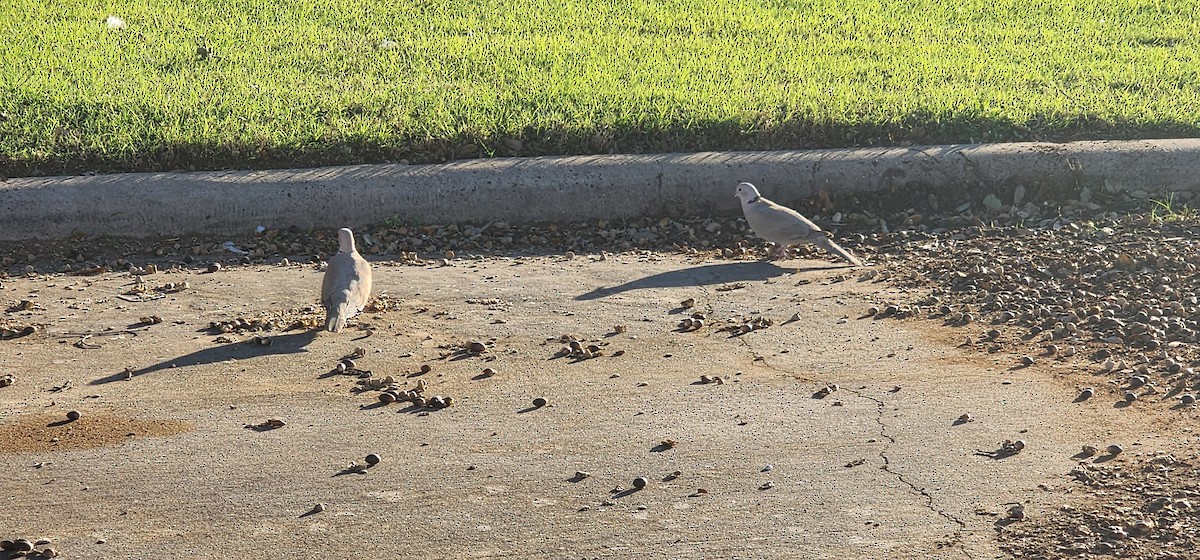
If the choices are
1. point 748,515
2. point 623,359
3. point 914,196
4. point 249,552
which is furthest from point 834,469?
point 914,196

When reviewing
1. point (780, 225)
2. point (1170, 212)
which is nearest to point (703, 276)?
point (780, 225)

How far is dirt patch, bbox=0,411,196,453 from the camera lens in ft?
15.1

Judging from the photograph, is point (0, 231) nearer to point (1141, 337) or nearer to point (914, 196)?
point (914, 196)

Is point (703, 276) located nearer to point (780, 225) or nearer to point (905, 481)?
point (780, 225)

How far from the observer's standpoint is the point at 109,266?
6.84 m

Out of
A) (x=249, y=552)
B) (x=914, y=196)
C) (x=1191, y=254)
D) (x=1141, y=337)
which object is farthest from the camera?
(x=914, y=196)

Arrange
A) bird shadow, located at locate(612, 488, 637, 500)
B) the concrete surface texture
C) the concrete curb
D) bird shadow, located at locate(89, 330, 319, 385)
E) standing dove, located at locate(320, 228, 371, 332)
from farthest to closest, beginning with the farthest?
the concrete curb, standing dove, located at locate(320, 228, 371, 332), bird shadow, located at locate(89, 330, 319, 385), bird shadow, located at locate(612, 488, 637, 500), the concrete surface texture

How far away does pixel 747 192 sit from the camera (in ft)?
23.9

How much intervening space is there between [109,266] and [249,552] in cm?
345

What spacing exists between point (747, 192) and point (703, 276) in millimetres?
723

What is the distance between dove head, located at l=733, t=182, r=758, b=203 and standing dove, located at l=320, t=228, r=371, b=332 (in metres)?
2.15

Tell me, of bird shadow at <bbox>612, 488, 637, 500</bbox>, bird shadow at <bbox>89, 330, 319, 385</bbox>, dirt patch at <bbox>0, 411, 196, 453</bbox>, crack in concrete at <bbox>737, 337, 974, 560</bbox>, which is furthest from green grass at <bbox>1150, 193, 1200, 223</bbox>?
dirt patch at <bbox>0, 411, 196, 453</bbox>

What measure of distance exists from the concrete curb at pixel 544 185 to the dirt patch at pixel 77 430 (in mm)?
2508

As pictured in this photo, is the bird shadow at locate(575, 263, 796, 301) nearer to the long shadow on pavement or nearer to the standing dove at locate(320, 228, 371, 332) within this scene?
the long shadow on pavement
